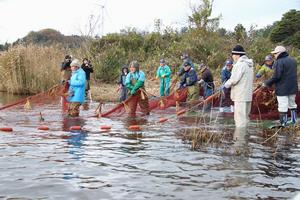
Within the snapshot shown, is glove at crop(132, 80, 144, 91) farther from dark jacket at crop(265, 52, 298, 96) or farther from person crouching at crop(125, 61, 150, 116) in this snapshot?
dark jacket at crop(265, 52, 298, 96)

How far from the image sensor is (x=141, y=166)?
809 centimetres

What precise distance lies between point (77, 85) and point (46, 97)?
226cm

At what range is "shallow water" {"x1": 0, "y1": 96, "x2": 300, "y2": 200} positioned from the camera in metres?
6.59

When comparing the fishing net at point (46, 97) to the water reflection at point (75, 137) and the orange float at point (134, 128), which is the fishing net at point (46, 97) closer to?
the water reflection at point (75, 137)

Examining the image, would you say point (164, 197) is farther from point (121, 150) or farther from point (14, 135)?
point (14, 135)

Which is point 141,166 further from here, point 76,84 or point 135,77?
point 135,77

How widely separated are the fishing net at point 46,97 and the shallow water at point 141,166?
3484 mm

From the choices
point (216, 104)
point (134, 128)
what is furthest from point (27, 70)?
point (134, 128)

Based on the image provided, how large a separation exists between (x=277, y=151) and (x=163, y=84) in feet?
46.1

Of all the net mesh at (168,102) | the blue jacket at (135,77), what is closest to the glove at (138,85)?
the blue jacket at (135,77)

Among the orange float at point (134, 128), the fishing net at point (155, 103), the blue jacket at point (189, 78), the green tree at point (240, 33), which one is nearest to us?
the orange float at point (134, 128)

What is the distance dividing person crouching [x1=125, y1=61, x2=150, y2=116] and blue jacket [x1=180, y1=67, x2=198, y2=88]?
232 cm

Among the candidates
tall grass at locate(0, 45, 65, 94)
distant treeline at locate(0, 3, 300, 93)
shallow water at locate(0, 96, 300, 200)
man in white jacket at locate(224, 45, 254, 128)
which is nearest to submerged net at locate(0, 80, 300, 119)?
shallow water at locate(0, 96, 300, 200)

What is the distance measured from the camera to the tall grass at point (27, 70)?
25188mm
